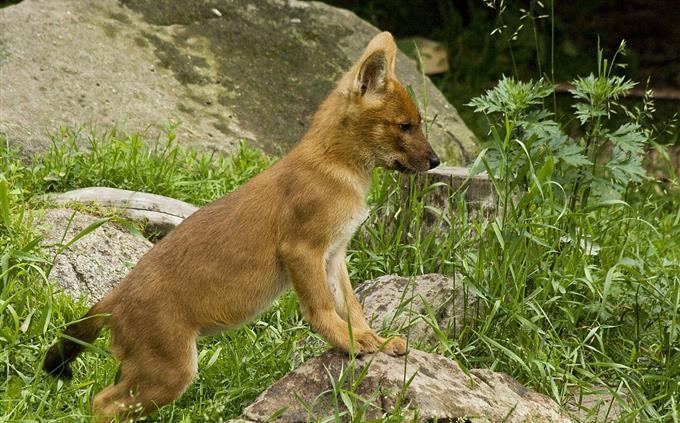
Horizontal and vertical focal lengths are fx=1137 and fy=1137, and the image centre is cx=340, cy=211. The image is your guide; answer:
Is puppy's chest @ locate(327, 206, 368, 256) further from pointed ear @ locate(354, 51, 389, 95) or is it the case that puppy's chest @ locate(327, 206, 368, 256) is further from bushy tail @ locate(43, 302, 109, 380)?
bushy tail @ locate(43, 302, 109, 380)

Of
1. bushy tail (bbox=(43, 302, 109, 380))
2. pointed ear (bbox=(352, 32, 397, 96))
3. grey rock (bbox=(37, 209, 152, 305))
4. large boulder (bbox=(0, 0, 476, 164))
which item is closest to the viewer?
bushy tail (bbox=(43, 302, 109, 380))

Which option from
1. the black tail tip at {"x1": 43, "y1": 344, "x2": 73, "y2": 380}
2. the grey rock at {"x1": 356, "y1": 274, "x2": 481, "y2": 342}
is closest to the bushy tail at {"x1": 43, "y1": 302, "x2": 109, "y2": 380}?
the black tail tip at {"x1": 43, "y1": 344, "x2": 73, "y2": 380}

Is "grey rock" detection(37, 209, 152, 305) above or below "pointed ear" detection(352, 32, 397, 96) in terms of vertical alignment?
below

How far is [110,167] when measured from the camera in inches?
307

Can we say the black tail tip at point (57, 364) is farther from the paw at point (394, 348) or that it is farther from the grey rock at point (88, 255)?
the paw at point (394, 348)

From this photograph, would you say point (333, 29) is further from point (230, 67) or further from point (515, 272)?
point (515, 272)

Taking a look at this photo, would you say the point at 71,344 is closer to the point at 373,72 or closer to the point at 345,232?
the point at 345,232

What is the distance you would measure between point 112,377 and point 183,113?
397cm

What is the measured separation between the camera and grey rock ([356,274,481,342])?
6.19 m

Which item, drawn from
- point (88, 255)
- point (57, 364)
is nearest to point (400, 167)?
point (57, 364)

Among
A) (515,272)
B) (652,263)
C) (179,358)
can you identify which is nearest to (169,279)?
(179,358)

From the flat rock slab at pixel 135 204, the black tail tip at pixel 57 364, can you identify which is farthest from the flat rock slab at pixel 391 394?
the flat rock slab at pixel 135 204

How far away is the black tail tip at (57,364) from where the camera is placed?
5.45 meters

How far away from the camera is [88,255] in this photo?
6.86 meters
